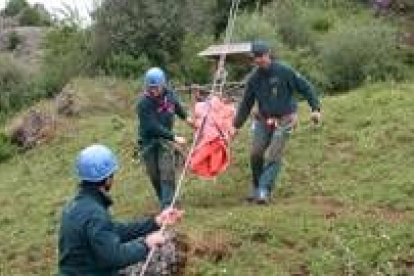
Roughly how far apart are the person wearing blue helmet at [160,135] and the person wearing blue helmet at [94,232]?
5.43m

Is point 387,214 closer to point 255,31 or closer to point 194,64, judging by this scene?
point 255,31

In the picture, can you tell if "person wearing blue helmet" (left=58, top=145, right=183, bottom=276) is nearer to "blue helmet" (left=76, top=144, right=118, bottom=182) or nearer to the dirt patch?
"blue helmet" (left=76, top=144, right=118, bottom=182)

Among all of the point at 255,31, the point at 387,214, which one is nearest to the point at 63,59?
the point at 255,31

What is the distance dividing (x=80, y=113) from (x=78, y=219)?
1567 cm

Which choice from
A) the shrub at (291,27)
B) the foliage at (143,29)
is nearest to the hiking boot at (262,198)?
the shrub at (291,27)

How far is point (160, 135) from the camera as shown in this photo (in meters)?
14.8

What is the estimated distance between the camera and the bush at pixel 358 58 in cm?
2364

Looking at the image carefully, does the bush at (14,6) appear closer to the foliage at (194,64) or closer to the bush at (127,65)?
the bush at (127,65)

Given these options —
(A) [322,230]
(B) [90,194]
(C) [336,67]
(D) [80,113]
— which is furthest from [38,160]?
(B) [90,194]

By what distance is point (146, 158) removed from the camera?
15062mm

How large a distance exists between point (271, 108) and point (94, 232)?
649 cm

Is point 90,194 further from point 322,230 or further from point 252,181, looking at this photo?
point 252,181

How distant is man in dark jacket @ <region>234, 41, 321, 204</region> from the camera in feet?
49.0

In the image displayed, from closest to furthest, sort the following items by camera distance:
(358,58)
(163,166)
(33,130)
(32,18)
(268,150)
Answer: (163,166) < (268,150) < (358,58) < (33,130) < (32,18)
